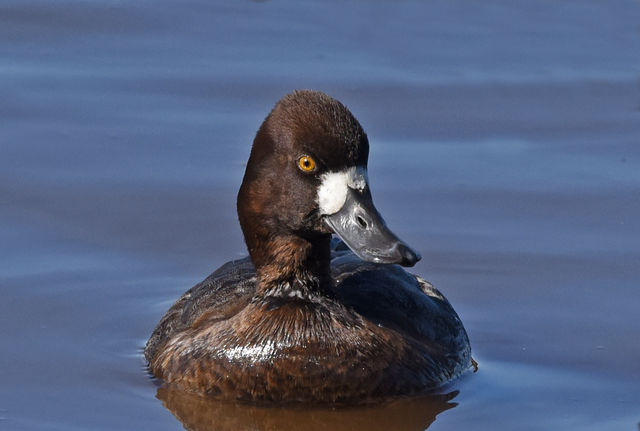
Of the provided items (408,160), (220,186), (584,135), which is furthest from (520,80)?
(220,186)

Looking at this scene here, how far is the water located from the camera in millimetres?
7641

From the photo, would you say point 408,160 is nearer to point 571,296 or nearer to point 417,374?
point 571,296

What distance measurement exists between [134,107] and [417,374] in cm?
447

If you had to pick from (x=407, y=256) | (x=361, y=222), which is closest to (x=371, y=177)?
(x=361, y=222)

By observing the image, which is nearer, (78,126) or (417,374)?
(417,374)

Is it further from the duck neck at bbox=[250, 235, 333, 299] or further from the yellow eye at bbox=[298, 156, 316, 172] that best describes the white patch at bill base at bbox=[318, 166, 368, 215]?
the duck neck at bbox=[250, 235, 333, 299]

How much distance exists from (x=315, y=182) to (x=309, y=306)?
0.66 metres

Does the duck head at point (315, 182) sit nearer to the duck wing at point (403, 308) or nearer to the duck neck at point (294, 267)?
the duck neck at point (294, 267)

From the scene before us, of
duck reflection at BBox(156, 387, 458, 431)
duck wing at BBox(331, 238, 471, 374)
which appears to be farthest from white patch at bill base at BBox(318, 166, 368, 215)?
duck reflection at BBox(156, 387, 458, 431)

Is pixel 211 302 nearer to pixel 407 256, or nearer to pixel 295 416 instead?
pixel 295 416

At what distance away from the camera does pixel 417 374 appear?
7496 mm

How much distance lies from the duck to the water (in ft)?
0.45

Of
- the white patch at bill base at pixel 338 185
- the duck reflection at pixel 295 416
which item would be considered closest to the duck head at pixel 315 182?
the white patch at bill base at pixel 338 185

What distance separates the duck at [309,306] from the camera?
7184 millimetres
